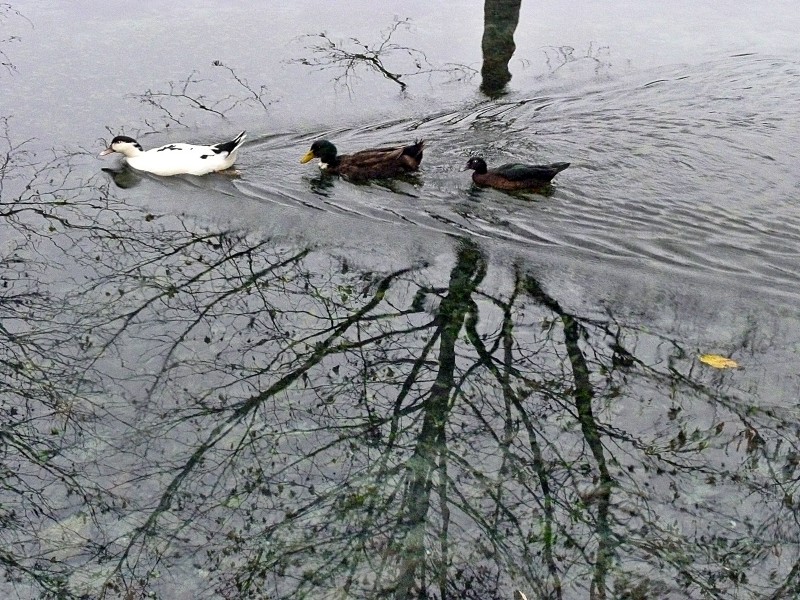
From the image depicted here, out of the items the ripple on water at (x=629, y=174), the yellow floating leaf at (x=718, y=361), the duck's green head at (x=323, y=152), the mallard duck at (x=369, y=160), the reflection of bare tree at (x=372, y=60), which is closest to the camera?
the yellow floating leaf at (x=718, y=361)

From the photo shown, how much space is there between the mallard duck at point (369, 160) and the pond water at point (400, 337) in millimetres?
188

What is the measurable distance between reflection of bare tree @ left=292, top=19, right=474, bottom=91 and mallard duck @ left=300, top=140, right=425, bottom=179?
2207mm

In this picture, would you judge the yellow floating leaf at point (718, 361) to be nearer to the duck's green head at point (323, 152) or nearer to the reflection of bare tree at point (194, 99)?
the duck's green head at point (323, 152)

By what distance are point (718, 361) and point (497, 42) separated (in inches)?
270

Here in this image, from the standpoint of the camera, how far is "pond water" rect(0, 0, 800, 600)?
14.6 ft

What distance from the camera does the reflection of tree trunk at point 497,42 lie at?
10.7 m

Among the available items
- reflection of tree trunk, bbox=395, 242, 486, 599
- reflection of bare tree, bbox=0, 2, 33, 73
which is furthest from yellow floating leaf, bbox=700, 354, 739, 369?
reflection of bare tree, bbox=0, 2, 33, 73

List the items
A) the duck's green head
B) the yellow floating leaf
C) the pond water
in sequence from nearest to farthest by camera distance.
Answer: the pond water, the yellow floating leaf, the duck's green head

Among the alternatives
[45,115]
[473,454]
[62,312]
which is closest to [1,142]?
[45,115]

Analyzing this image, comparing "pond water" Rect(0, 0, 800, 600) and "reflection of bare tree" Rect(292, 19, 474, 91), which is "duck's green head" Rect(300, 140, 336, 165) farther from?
"reflection of bare tree" Rect(292, 19, 474, 91)

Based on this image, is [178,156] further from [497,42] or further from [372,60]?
[497,42]

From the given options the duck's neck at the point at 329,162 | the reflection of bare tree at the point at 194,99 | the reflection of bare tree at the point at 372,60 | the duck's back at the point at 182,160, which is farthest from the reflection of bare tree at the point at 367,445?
the reflection of bare tree at the point at 372,60

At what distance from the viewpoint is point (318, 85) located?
10.6 m

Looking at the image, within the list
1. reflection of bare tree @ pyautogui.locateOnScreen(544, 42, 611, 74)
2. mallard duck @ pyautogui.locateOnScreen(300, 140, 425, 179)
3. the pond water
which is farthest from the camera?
reflection of bare tree @ pyautogui.locateOnScreen(544, 42, 611, 74)
